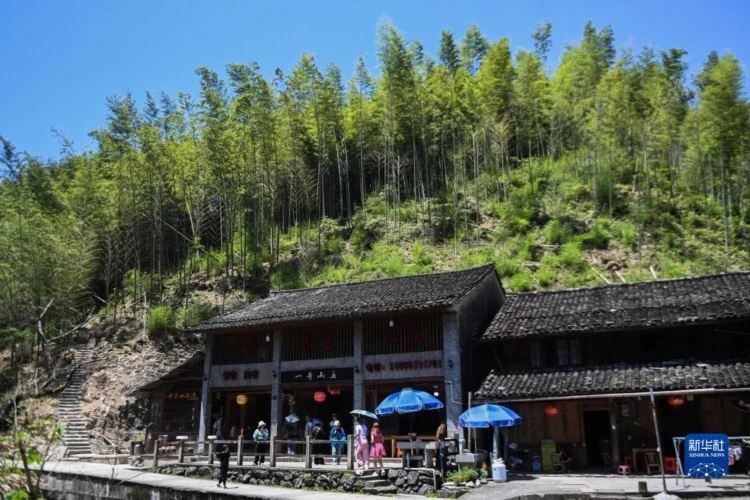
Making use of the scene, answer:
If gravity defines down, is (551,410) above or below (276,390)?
below

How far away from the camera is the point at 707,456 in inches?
425

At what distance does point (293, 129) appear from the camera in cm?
3256

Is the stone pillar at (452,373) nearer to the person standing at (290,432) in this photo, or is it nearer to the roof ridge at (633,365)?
the roof ridge at (633,365)

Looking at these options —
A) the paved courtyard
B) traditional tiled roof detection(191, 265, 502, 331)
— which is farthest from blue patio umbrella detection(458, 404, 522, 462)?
traditional tiled roof detection(191, 265, 502, 331)

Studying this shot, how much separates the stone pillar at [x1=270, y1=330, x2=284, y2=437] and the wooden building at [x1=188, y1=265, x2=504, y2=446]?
0.10ft

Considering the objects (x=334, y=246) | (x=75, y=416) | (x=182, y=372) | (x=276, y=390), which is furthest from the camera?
(x=334, y=246)

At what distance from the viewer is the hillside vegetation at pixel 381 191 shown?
88.6 feet

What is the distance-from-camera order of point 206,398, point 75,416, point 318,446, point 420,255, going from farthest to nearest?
point 420,255
point 75,416
point 206,398
point 318,446

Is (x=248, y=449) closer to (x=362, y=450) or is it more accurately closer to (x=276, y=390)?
(x=276, y=390)

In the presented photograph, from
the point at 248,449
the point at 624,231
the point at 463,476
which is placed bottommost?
the point at 463,476

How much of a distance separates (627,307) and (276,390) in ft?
34.6

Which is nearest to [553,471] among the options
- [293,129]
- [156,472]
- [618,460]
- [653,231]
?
[618,460]

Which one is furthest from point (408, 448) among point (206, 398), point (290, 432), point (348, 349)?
point (206, 398)

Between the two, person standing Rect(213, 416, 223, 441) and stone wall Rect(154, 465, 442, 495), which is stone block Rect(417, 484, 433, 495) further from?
person standing Rect(213, 416, 223, 441)
